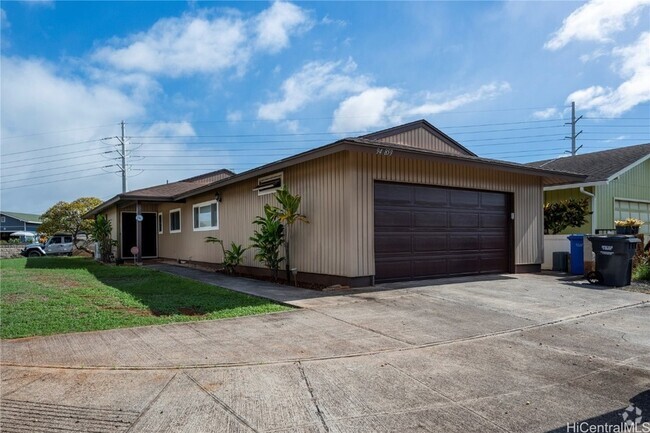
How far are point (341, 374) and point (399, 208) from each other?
6076mm

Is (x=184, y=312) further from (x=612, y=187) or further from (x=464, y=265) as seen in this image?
(x=612, y=187)

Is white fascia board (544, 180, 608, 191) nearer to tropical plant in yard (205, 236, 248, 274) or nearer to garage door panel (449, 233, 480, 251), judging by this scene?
garage door panel (449, 233, 480, 251)

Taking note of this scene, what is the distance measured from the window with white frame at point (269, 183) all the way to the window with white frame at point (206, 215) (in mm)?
3604

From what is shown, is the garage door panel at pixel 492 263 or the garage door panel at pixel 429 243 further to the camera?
the garage door panel at pixel 492 263

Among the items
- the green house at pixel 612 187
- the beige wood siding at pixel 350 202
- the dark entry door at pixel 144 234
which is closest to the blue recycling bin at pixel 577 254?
the beige wood siding at pixel 350 202

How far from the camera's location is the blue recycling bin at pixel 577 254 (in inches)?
Answer: 441

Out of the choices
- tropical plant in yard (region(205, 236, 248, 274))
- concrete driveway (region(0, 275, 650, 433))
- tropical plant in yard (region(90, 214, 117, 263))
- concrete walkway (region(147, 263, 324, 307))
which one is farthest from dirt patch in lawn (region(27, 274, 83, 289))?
tropical plant in yard (region(90, 214, 117, 263))

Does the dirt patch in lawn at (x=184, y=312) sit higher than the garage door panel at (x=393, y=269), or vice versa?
the garage door panel at (x=393, y=269)

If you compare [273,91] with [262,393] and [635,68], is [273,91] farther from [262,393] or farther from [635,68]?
[262,393]

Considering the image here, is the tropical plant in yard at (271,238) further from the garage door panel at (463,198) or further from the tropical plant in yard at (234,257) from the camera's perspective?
the garage door panel at (463,198)

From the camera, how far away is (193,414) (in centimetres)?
294

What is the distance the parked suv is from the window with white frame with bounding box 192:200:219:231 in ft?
63.3

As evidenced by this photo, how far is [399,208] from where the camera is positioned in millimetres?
9344

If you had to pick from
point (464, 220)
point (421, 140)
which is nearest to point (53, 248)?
point (421, 140)
